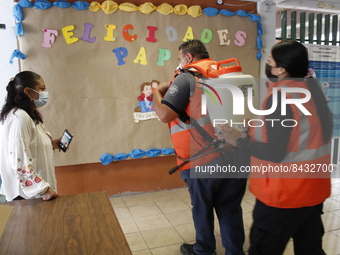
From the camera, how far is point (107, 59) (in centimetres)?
308

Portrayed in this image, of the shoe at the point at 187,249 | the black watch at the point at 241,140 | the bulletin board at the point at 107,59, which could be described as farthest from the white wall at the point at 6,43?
the black watch at the point at 241,140

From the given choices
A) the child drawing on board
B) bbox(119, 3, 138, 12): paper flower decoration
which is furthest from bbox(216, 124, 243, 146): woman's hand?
bbox(119, 3, 138, 12): paper flower decoration

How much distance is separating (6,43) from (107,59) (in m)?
0.95

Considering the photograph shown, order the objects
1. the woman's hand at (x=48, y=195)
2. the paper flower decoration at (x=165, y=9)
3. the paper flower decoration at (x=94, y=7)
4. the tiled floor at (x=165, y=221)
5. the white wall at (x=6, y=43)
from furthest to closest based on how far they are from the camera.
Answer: the paper flower decoration at (x=165, y=9), the paper flower decoration at (x=94, y=7), the white wall at (x=6, y=43), the tiled floor at (x=165, y=221), the woman's hand at (x=48, y=195)

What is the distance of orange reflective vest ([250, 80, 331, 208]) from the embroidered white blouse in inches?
44.5

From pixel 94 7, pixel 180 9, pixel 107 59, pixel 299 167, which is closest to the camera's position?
pixel 299 167

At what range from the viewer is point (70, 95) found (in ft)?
9.84

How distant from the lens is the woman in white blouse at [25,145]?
155cm

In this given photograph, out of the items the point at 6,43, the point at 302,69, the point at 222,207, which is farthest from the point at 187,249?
the point at 6,43

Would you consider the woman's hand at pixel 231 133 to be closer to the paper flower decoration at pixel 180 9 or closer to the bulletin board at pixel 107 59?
the bulletin board at pixel 107 59

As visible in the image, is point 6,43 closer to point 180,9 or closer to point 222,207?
point 180,9

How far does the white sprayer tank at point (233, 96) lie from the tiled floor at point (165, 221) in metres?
1.14

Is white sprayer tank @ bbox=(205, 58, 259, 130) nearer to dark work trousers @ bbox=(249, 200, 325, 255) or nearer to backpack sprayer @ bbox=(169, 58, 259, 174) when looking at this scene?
backpack sprayer @ bbox=(169, 58, 259, 174)

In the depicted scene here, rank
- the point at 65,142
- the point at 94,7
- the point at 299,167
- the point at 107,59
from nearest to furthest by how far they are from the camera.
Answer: the point at 299,167
the point at 65,142
the point at 94,7
the point at 107,59
